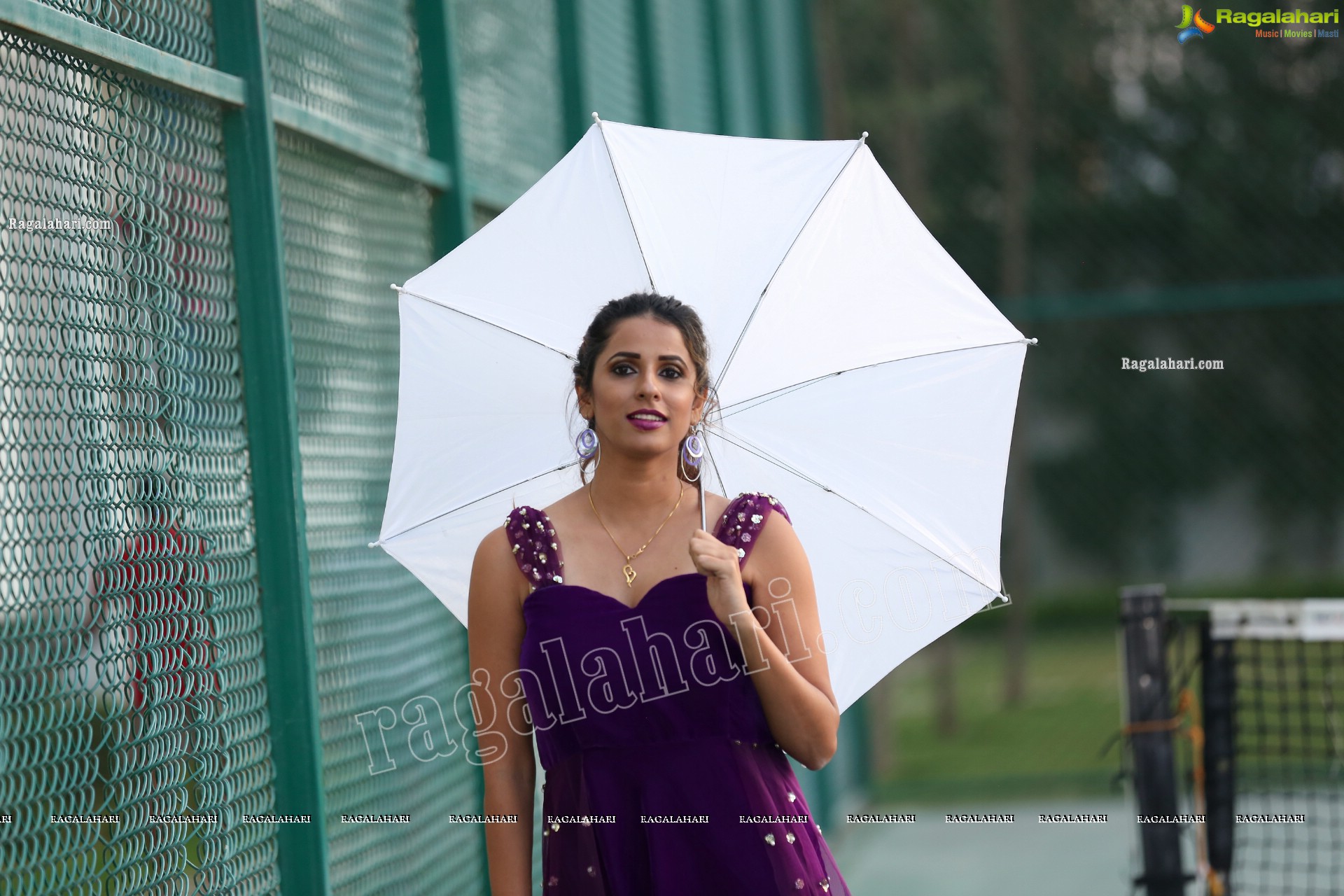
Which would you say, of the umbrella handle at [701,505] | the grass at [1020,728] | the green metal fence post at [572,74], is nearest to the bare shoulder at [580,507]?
the umbrella handle at [701,505]

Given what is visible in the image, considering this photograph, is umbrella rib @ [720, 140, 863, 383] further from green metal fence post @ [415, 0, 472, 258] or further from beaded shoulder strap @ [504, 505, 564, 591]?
green metal fence post @ [415, 0, 472, 258]

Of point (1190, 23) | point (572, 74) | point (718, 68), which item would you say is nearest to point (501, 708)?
point (572, 74)

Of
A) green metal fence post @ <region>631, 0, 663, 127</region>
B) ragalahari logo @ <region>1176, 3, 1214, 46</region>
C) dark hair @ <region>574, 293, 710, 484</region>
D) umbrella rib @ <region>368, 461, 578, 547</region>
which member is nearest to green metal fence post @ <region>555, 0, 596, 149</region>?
green metal fence post @ <region>631, 0, 663, 127</region>

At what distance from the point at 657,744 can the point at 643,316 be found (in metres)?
0.65

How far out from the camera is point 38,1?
203 cm

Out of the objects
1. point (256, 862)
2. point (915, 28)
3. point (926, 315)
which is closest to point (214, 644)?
point (256, 862)

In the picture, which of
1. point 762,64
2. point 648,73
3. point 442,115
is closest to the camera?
point 442,115

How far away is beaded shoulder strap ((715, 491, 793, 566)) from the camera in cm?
212

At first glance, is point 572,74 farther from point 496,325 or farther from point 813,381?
point 813,381

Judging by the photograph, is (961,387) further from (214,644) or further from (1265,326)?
(1265,326)

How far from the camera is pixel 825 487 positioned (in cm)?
235

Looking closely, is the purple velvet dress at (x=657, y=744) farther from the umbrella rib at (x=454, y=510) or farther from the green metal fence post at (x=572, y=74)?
the green metal fence post at (x=572, y=74)

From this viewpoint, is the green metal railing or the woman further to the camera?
the woman

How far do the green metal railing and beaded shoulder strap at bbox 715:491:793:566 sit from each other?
2.79 feet
